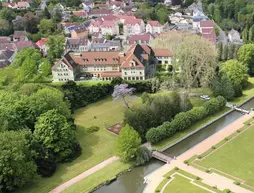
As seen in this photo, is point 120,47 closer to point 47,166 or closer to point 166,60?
point 166,60

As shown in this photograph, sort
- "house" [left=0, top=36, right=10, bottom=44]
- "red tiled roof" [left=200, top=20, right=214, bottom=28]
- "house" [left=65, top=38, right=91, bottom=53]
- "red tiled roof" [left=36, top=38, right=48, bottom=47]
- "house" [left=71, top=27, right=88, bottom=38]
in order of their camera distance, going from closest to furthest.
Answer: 1. "house" [left=65, top=38, right=91, bottom=53]
2. "red tiled roof" [left=36, top=38, right=48, bottom=47]
3. "house" [left=0, top=36, right=10, bottom=44]
4. "red tiled roof" [left=200, top=20, right=214, bottom=28]
5. "house" [left=71, top=27, right=88, bottom=38]

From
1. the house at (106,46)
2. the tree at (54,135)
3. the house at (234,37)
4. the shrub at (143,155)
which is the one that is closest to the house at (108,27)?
the house at (106,46)

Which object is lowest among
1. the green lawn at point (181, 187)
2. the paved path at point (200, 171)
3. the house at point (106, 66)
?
the green lawn at point (181, 187)

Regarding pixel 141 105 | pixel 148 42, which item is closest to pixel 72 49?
pixel 148 42

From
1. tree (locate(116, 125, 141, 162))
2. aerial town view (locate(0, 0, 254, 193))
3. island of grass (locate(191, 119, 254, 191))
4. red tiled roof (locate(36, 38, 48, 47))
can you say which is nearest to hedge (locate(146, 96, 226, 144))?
aerial town view (locate(0, 0, 254, 193))

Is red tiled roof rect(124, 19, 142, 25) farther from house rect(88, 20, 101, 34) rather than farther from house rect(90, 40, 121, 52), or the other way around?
house rect(90, 40, 121, 52)

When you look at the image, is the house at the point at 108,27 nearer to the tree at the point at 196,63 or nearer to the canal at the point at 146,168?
the tree at the point at 196,63
